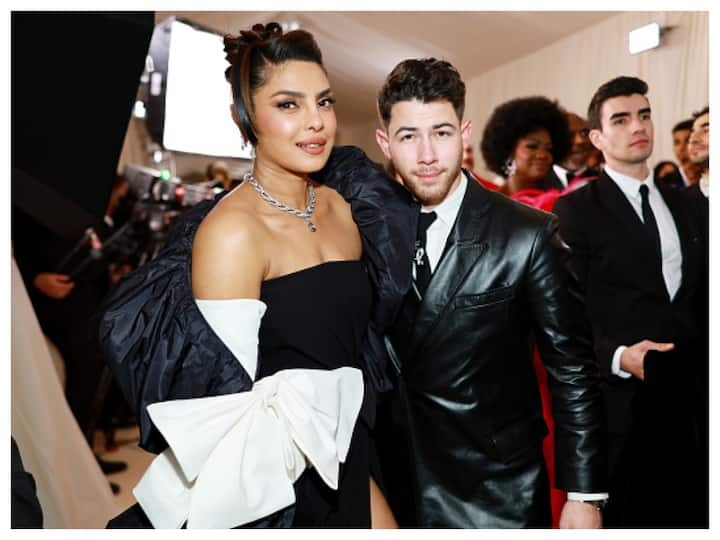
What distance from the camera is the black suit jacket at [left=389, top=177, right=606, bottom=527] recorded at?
1135 millimetres

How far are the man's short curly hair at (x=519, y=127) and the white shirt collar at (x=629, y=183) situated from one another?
93mm

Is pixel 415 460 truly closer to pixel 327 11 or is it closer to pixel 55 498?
pixel 327 11

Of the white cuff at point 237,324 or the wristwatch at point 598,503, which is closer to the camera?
the white cuff at point 237,324

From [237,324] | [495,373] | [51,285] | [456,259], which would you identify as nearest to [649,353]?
[495,373]

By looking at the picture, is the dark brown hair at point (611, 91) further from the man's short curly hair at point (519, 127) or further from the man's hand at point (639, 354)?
the man's hand at point (639, 354)

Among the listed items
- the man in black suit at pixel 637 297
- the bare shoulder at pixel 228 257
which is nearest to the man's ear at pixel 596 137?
the man in black suit at pixel 637 297

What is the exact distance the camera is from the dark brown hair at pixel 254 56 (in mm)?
1049

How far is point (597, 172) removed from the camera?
1170 mm

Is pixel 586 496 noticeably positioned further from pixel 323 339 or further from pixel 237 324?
pixel 237 324

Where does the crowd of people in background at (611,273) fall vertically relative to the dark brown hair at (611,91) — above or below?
below

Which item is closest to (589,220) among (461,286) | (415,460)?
(461,286)

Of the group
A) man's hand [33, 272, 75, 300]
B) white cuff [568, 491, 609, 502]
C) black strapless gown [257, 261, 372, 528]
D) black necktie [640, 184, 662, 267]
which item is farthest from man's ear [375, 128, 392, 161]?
man's hand [33, 272, 75, 300]

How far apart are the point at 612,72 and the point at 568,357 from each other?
528 millimetres

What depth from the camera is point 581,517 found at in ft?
3.70
